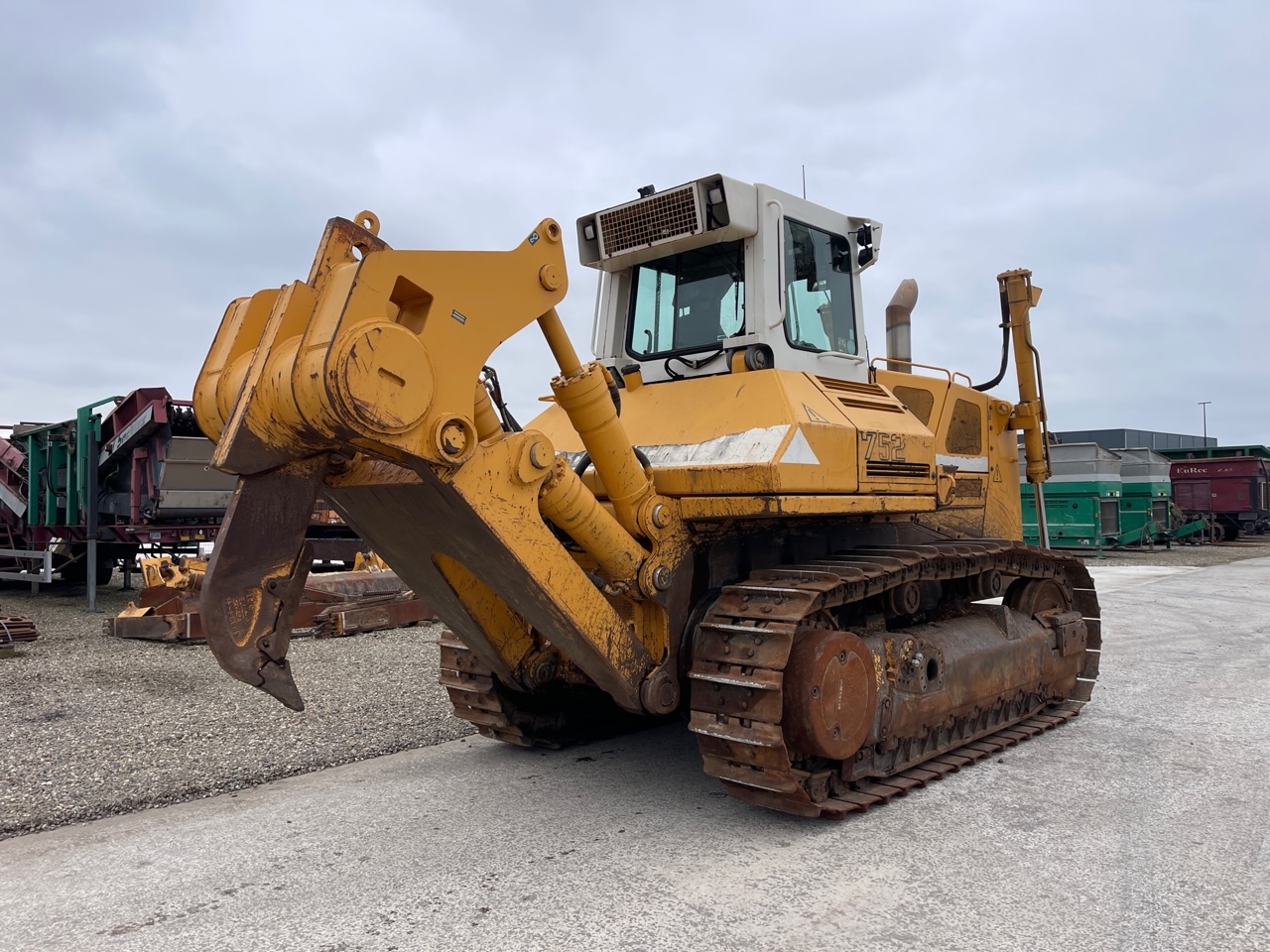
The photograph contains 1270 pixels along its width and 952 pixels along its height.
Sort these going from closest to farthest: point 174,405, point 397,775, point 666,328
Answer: point 397,775 → point 666,328 → point 174,405

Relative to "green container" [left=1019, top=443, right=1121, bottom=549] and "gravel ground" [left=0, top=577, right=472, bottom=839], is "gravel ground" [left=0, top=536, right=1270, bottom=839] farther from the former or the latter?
"green container" [left=1019, top=443, right=1121, bottom=549]

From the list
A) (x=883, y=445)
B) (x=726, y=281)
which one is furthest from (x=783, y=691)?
(x=726, y=281)

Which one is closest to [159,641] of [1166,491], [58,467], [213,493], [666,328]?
[213,493]

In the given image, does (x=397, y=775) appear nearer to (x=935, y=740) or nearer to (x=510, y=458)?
(x=510, y=458)

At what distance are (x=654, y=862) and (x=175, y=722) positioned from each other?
4.07 metres

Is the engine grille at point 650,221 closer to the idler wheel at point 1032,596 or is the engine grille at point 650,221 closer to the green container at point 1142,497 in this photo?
the idler wheel at point 1032,596

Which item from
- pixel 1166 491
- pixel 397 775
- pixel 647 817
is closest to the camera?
pixel 647 817

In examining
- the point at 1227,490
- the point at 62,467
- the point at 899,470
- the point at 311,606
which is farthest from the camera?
the point at 1227,490

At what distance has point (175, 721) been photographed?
648cm

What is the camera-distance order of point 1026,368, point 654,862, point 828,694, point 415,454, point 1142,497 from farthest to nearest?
point 1142,497
point 1026,368
point 828,694
point 654,862
point 415,454

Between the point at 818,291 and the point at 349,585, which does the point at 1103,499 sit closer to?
the point at 349,585

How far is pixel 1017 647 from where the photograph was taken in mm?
6012

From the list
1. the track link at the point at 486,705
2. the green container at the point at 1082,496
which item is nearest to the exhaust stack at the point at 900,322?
the track link at the point at 486,705

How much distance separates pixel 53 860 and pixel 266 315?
2.51 m
